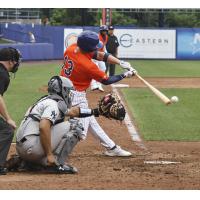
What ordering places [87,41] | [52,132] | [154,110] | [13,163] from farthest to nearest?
[154,110]
[87,41]
[13,163]
[52,132]

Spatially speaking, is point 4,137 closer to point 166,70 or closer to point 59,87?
point 59,87

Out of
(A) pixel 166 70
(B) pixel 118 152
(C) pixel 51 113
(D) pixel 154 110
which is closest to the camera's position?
(C) pixel 51 113

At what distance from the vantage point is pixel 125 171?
7.26 m

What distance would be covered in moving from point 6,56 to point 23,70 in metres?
20.0

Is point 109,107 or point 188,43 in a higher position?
point 109,107

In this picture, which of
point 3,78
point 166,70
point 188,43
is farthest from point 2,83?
point 188,43

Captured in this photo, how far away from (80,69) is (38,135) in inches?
53.2

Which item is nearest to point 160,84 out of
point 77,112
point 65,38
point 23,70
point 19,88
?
point 19,88

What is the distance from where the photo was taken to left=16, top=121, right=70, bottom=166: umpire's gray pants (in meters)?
6.98

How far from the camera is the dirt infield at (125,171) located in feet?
20.2

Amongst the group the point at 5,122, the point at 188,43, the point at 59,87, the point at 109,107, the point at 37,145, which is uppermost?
the point at 59,87

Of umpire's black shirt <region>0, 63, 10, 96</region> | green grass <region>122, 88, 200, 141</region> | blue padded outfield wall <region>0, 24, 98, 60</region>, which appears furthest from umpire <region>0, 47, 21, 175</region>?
blue padded outfield wall <region>0, 24, 98, 60</region>

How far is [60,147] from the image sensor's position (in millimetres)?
7074

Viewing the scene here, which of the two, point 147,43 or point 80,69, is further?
point 147,43
